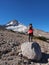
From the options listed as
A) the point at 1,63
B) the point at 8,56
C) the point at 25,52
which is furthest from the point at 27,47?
the point at 1,63

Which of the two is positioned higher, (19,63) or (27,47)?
(27,47)

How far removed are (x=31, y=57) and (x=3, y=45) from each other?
4.63 meters

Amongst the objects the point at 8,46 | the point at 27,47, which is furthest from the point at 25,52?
the point at 8,46

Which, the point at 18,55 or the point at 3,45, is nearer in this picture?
the point at 18,55

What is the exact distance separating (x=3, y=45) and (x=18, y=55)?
3018 mm

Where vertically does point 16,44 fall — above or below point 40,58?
above

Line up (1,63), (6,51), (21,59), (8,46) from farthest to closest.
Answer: (8,46) → (6,51) → (21,59) → (1,63)

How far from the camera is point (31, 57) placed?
56.4ft

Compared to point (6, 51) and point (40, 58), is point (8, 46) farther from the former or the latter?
point (40, 58)

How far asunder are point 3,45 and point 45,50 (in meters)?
4.49

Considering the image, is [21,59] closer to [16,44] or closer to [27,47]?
[27,47]

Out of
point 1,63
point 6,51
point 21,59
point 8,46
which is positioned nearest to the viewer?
point 1,63

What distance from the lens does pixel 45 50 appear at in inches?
830

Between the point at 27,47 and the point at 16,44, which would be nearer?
the point at 27,47
